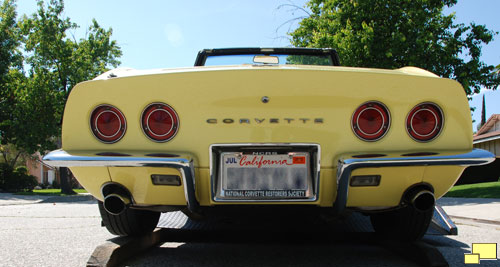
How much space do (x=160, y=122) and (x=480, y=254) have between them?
2.50m

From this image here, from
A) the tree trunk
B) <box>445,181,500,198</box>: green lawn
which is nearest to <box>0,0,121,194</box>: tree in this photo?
the tree trunk

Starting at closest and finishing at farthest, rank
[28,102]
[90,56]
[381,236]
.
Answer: [381,236] < [28,102] < [90,56]

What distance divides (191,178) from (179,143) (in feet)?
0.72

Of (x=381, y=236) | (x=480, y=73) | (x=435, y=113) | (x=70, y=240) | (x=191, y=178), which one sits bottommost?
(x=70, y=240)

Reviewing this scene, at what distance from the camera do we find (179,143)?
2.28 metres

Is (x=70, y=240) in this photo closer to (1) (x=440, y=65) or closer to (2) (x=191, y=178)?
(2) (x=191, y=178)

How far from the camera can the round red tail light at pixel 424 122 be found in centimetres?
232

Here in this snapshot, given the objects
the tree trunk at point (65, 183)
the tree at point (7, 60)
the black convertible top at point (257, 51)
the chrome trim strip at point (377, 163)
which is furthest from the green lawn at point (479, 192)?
the tree at point (7, 60)

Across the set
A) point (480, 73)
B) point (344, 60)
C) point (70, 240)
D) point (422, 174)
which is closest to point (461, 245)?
point (422, 174)

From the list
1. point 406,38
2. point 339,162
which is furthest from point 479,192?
point 339,162

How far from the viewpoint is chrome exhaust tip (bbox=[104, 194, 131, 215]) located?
7.55ft

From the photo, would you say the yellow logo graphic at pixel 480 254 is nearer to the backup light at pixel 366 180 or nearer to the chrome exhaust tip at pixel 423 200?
the chrome exhaust tip at pixel 423 200

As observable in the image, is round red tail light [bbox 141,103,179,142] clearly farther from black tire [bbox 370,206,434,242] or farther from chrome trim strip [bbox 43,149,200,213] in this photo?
black tire [bbox 370,206,434,242]

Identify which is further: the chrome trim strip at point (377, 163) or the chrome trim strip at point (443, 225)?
the chrome trim strip at point (443, 225)
